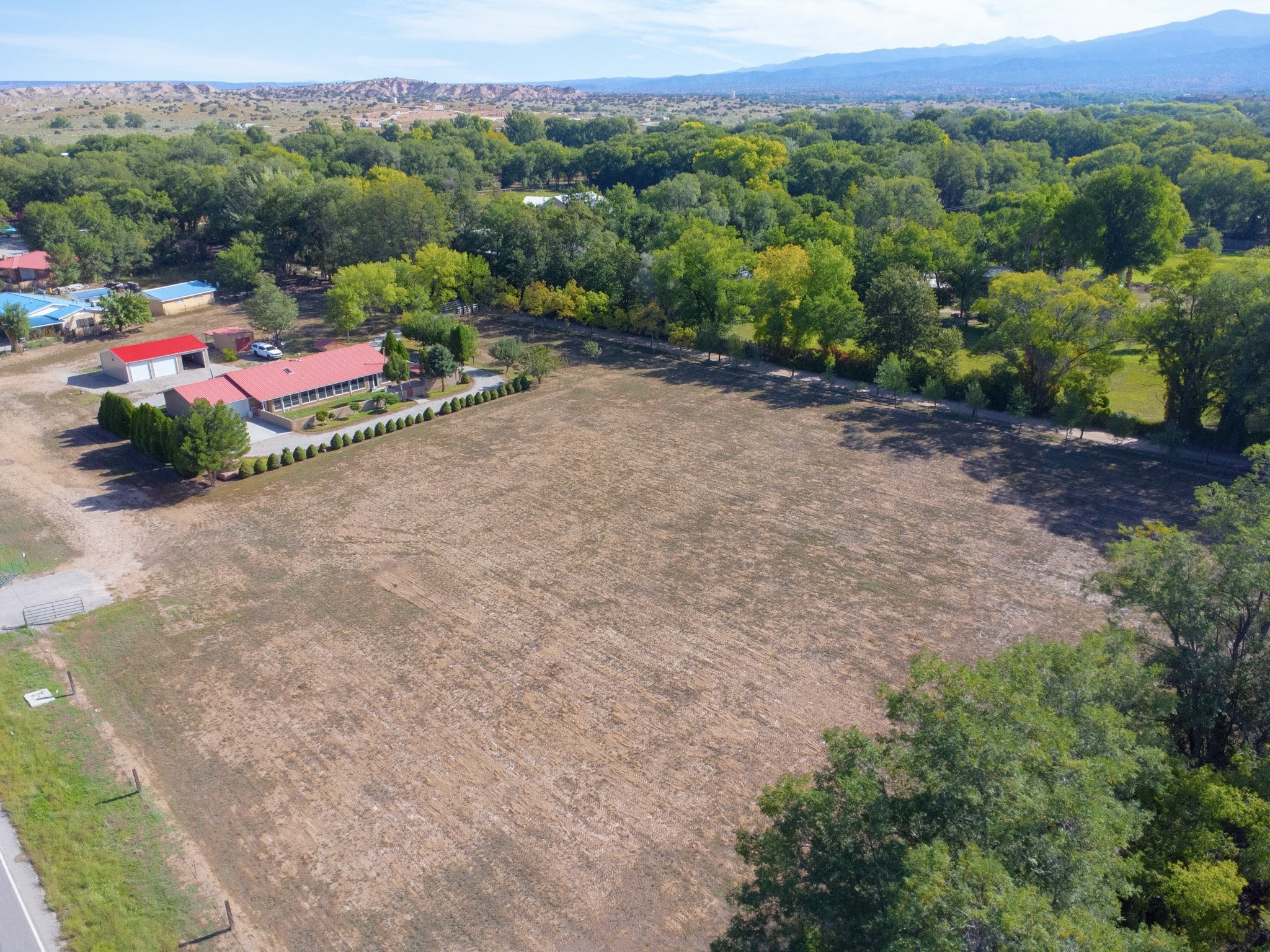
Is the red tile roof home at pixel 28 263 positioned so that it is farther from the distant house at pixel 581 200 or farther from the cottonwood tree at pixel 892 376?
the cottonwood tree at pixel 892 376

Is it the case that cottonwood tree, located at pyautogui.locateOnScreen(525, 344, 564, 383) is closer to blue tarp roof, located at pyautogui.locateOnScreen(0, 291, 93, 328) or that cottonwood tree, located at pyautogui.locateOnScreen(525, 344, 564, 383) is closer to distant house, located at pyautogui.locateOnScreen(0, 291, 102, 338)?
distant house, located at pyautogui.locateOnScreen(0, 291, 102, 338)

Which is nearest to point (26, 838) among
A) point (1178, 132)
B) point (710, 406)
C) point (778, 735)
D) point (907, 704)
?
point (778, 735)

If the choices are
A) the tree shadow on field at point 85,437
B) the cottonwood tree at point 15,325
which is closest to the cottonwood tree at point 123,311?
the cottonwood tree at point 15,325

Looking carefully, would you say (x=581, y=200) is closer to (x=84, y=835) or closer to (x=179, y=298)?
(x=179, y=298)

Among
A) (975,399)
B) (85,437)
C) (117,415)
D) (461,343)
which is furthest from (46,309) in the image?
(975,399)

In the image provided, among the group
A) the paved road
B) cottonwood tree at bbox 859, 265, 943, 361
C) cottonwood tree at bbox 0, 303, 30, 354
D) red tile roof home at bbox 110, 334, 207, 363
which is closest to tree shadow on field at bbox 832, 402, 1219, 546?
cottonwood tree at bbox 859, 265, 943, 361
